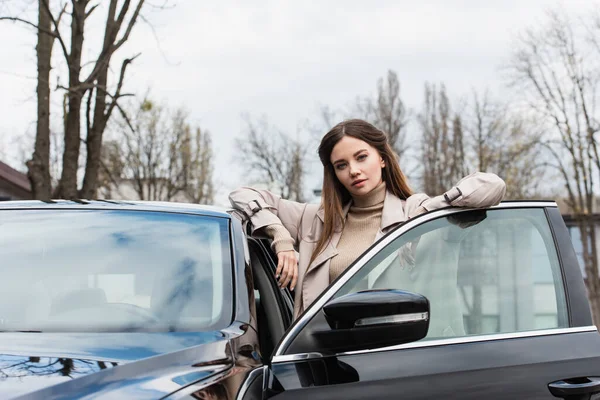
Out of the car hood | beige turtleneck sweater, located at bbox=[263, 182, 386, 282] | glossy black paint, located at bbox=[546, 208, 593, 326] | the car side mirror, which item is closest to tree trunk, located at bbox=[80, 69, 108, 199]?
beige turtleneck sweater, located at bbox=[263, 182, 386, 282]

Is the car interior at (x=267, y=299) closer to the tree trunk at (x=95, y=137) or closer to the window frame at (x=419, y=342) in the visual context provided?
the window frame at (x=419, y=342)

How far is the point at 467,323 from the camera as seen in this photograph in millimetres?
2715

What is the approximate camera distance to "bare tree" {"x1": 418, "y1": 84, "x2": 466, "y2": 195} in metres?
36.3

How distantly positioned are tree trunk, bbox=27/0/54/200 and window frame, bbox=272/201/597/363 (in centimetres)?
855

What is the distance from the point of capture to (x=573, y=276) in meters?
2.79

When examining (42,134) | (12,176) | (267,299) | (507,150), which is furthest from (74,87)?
(507,150)

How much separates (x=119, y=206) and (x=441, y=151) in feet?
117

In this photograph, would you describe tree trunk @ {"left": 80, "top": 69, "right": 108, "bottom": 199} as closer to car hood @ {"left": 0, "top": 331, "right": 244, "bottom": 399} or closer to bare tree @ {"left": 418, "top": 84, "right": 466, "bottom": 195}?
car hood @ {"left": 0, "top": 331, "right": 244, "bottom": 399}

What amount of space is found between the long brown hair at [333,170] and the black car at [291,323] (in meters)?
0.50

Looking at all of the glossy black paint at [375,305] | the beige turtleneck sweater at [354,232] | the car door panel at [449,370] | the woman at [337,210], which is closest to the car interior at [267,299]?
the woman at [337,210]

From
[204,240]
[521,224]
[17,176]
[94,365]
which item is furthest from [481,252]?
[17,176]

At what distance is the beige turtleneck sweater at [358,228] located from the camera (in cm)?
317

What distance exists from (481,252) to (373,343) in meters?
Answer: 0.71

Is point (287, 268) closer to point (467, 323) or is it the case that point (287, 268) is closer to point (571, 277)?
point (467, 323)
